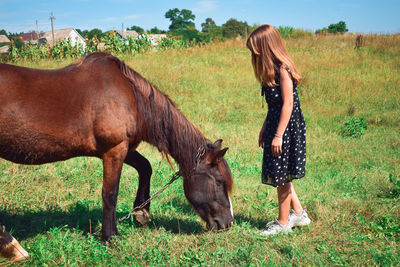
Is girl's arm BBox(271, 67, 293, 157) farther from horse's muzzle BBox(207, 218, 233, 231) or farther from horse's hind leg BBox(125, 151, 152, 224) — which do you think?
horse's hind leg BBox(125, 151, 152, 224)

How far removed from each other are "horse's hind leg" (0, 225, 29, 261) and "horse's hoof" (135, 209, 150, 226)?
3.85 feet

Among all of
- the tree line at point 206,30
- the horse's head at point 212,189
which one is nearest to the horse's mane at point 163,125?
the horse's head at point 212,189

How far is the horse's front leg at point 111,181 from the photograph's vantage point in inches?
122

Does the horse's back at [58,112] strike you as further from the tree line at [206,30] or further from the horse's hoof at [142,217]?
the tree line at [206,30]

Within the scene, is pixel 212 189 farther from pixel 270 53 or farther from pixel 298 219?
pixel 270 53

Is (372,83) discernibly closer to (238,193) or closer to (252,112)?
(252,112)

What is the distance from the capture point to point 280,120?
3105 millimetres

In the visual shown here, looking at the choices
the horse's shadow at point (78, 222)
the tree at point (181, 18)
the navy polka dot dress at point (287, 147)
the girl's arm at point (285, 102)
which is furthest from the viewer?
the tree at point (181, 18)

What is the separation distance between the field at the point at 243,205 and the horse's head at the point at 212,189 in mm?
167

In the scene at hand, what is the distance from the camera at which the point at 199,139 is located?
11.4 feet

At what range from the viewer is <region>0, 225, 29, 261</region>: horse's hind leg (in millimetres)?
2723

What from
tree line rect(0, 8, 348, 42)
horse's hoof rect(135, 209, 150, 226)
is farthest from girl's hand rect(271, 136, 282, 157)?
tree line rect(0, 8, 348, 42)

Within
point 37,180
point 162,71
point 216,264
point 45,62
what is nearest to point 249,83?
point 162,71

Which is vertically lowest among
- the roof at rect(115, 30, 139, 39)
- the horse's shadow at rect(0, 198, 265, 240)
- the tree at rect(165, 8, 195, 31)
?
the horse's shadow at rect(0, 198, 265, 240)
